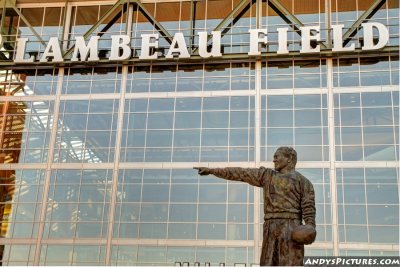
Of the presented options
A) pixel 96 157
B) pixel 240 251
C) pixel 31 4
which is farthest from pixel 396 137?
pixel 31 4

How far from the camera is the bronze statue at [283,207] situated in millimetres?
8477

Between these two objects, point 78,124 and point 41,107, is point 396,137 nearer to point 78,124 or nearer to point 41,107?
point 78,124

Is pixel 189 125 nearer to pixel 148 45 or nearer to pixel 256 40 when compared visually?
pixel 148 45

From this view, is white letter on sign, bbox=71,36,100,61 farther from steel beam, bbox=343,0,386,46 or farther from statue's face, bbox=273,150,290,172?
statue's face, bbox=273,150,290,172

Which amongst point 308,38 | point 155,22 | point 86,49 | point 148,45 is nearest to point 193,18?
point 155,22

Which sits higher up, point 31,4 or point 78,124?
point 31,4

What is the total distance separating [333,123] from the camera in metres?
23.1

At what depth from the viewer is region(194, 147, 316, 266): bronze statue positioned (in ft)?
27.8

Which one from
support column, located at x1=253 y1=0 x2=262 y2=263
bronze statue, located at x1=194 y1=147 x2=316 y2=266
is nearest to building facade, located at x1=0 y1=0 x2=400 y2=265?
support column, located at x1=253 y1=0 x2=262 y2=263

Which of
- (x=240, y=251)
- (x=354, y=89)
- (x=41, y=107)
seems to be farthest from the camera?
(x=41, y=107)

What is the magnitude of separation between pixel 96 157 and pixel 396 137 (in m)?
12.2

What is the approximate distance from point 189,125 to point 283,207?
15361 mm

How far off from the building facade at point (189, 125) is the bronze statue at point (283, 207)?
13.4 metres

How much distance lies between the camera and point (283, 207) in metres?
8.74
